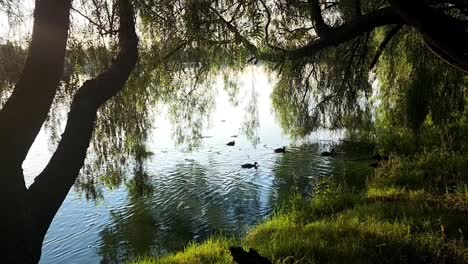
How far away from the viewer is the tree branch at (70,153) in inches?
114

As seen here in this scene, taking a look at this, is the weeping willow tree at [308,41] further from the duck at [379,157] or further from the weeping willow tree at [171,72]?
the duck at [379,157]

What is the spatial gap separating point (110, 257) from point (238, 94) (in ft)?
11.1

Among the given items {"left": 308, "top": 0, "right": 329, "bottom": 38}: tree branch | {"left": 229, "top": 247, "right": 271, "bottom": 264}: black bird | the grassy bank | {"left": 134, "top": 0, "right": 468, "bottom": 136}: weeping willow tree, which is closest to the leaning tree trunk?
{"left": 134, "top": 0, "right": 468, "bottom": 136}: weeping willow tree

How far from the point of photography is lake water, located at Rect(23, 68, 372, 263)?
7734 millimetres

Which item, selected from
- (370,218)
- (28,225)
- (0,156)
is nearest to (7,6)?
(0,156)

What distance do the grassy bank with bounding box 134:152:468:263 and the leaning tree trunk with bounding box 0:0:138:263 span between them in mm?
1701

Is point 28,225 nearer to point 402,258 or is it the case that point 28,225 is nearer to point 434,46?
point 402,258

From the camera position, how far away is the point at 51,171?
116 inches

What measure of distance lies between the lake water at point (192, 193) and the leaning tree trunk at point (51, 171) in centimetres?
173

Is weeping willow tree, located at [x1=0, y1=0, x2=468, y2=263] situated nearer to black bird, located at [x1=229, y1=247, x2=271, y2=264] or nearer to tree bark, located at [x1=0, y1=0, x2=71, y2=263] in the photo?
tree bark, located at [x1=0, y1=0, x2=71, y2=263]

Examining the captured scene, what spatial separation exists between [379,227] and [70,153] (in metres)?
2.99

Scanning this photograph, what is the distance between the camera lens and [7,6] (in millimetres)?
3486

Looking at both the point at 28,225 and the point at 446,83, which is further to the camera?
the point at 446,83

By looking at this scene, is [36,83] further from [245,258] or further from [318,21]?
[318,21]
